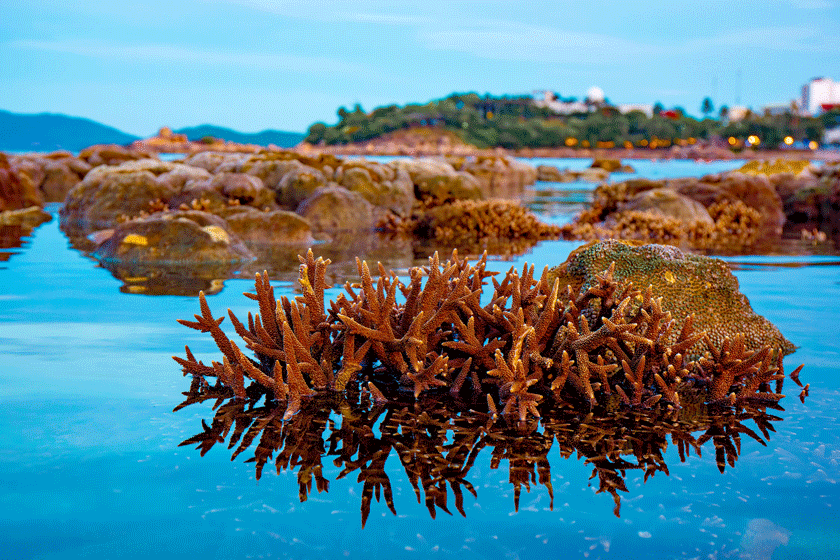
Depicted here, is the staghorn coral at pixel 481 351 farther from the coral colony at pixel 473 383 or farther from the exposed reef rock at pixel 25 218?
the exposed reef rock at pixel 25 218

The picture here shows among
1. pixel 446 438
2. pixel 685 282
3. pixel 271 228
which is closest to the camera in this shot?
pixel 446 438

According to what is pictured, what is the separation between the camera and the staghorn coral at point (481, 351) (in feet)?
15.3

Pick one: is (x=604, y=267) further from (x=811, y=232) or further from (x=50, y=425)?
(x=811, y=232)

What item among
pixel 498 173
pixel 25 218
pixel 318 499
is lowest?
pixel 318 499

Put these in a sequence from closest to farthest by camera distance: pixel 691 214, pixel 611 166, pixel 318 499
→ pixel 318 499
pixel 691 214
pixel 611 166

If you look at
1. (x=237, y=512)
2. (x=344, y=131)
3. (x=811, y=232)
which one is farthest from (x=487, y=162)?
(x=344, y=131)

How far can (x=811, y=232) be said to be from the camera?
64.2 ft

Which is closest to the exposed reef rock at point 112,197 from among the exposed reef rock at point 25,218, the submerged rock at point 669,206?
the exposed reef rock at point 25,218

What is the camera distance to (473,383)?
483cm

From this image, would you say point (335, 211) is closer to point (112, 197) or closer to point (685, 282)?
point (112, 197)

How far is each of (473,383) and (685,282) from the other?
7.23ft

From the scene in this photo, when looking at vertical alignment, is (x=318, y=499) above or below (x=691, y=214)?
below

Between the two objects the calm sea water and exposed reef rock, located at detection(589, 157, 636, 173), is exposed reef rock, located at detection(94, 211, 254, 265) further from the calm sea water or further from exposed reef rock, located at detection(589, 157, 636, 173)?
exposed reef rock, located at detection(589, 157, 636, 173)

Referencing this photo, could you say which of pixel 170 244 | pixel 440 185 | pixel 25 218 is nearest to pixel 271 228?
pixel 170 244
